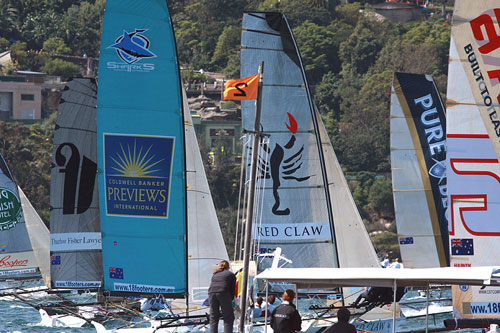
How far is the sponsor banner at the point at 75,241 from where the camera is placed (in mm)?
25391

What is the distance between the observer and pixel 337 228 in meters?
21.8

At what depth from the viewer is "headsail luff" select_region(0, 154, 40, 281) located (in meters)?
30.2

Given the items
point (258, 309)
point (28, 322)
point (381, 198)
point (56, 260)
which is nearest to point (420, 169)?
point (56, 260)

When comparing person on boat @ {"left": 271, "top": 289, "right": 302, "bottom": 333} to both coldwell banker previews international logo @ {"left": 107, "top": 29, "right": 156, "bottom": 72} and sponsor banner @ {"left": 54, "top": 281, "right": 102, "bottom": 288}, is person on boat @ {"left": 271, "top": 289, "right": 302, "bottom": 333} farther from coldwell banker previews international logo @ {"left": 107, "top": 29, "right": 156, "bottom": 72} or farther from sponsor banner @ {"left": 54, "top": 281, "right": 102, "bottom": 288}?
sponsor banner @ {"left": 54, "top": 281, "right": 102, "bottom": 288}

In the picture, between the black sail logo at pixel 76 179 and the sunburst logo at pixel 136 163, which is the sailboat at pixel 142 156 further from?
the black sail logo at pixel 76 179

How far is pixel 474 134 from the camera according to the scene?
49.1 feet

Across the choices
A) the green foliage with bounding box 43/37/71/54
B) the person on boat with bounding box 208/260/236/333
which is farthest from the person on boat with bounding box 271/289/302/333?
the green foliage with bounding box 43/37/71/54

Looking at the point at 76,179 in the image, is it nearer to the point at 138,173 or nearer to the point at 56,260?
the point at 56,260

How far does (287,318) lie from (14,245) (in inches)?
760

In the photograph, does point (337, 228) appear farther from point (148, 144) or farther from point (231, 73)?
point (231, 73)

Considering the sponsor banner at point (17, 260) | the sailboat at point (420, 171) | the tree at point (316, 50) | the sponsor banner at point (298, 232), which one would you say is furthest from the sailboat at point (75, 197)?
the tree at point (316, 50)

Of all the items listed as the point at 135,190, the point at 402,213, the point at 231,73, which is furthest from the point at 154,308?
the point at 231,73

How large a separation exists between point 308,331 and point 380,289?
2.89 metres

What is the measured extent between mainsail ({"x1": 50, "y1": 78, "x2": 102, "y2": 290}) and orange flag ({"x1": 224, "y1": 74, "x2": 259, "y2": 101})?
10.7 metres
